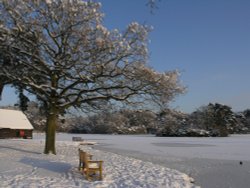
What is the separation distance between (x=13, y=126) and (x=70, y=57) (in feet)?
98.8

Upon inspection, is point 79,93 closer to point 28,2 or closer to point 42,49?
point 42,49

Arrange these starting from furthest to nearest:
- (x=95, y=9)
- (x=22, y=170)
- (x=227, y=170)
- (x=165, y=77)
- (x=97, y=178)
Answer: (x=165, y=77)
(x=95, y=9)
(x=227, y=170)
(x=22, y=170)
(x=97, y=178)

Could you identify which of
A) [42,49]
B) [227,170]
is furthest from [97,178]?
[42,49]

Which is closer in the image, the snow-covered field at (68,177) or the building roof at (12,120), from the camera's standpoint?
the snow-covered field at (68,177)

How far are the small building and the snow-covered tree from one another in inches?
1052

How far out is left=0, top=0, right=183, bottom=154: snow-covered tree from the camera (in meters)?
16.6

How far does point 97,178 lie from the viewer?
10.7 metres

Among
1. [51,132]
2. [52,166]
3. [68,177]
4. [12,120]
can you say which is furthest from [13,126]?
[68,177]

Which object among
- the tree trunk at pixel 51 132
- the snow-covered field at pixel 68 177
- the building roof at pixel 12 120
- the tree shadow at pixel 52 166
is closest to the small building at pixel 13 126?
the building roof at pixel 12 120

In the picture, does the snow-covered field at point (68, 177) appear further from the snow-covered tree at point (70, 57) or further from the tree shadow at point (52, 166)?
the snow-covered tree at point (70, 57)

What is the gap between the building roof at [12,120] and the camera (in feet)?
143

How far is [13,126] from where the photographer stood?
44.1m

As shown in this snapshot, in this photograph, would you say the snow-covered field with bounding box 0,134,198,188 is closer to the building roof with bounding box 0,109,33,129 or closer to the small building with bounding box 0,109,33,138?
the small building with bounding box 0,109,33,138

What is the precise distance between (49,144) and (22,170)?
6656 millimetres
